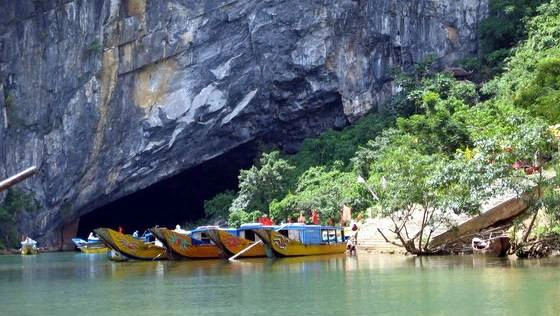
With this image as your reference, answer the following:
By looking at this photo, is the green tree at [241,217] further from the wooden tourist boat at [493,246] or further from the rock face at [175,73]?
the wooden tourist boat at [493,246]

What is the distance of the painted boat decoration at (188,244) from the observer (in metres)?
27.8

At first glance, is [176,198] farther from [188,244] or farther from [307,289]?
[307,289]

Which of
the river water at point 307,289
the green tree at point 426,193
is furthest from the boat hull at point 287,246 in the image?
the river water at point 307,289

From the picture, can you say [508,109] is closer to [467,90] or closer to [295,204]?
[467,90]

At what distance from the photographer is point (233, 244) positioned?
27.7 m

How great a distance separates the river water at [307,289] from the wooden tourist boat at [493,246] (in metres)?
0.78

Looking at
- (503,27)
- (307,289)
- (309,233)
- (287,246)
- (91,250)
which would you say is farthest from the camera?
(91,250)

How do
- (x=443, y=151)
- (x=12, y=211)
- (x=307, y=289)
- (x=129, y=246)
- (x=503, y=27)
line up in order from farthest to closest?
1. (x=12, y=211)
2. (x=503, y=27)
3. (x=443, y=151)
4. (x=129, y=246)
5. (x=307, y=289)

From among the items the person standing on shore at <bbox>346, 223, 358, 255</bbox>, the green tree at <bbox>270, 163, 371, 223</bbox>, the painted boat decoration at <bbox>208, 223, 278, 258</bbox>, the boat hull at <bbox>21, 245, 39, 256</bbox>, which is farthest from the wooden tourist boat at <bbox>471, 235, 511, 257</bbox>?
the boat hull at <bbox>21, 245, 39, 256</bbox>

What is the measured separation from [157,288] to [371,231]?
12.6m

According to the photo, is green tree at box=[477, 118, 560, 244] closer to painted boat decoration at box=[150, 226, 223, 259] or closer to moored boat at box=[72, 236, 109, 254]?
painted boat decoration at box=[150, 226, 223, 259]

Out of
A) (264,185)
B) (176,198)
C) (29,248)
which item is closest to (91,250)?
(29,248)

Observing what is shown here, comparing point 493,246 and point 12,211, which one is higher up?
point 12,211

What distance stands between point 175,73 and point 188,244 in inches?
533
